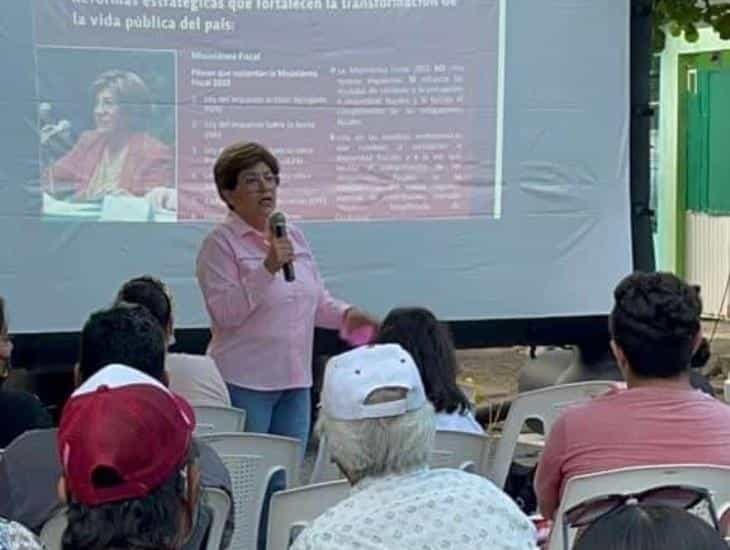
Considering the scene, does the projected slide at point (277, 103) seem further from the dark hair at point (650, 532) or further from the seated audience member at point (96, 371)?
the dark hair at point (650, 532)

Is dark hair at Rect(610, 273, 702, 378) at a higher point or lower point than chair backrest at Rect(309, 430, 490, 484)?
higher

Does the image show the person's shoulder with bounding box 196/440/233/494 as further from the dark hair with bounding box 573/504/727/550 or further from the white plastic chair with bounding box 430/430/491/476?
the dark hair with bounding box 573/504/727/550

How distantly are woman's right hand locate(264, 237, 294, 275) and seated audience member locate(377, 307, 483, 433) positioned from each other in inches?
30.6

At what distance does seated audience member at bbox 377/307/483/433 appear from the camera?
3.60m

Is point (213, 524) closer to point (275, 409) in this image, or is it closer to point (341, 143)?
point (275, 409)

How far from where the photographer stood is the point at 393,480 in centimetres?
228

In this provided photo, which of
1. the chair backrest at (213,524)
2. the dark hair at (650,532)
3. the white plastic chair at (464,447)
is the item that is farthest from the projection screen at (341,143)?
the dark hair at (650,532)

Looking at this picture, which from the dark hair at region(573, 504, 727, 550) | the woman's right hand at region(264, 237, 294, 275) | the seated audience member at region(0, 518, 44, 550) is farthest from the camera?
the woman's right hand at region(264, 237, 294, 275)

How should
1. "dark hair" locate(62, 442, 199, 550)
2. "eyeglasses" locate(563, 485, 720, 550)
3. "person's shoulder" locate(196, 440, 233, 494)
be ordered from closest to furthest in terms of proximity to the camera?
"dark hair" locate(62, 442, 199, 550), "eyeglasses" locate(563, 485, 720, 550), "person's shoulder" locate(196, 440, 233, 494)

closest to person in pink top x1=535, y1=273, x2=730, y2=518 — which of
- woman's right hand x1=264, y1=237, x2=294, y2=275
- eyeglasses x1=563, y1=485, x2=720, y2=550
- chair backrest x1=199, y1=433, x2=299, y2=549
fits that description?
eyeglasses x1=563, y1=485, x2=720, y2=550

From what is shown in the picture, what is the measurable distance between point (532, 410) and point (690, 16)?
4.02m

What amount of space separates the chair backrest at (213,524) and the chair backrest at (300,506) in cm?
17

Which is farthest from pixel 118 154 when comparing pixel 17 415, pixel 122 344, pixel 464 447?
pixel 122 344

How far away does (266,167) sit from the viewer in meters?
4.65
